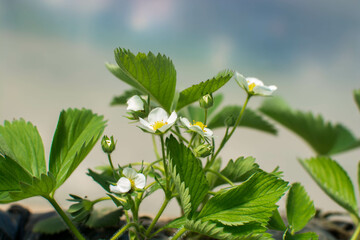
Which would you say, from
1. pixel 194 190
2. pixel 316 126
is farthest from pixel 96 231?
Answer: pixel 316 126

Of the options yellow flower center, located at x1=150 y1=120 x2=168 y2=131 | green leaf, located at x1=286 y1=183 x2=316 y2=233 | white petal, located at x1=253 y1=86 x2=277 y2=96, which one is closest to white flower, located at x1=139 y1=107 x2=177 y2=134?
yellow flower center, located at x1=150 y1=120 x2=168 y2=131

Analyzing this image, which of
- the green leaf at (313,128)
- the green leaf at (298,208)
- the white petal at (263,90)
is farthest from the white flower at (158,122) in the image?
the green leaf at (313,128)

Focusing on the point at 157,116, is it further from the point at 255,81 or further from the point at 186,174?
the point at 255,81

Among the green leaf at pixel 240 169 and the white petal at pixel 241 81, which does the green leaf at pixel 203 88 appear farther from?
the green leaf at pixel 240 169

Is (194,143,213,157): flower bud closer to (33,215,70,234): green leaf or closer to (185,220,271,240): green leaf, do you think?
(185,220,271,240): green leaf

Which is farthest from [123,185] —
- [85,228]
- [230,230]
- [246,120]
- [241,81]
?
[246,120]

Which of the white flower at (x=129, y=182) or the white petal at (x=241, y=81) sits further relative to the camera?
the white petal at (x=241, y=81)
